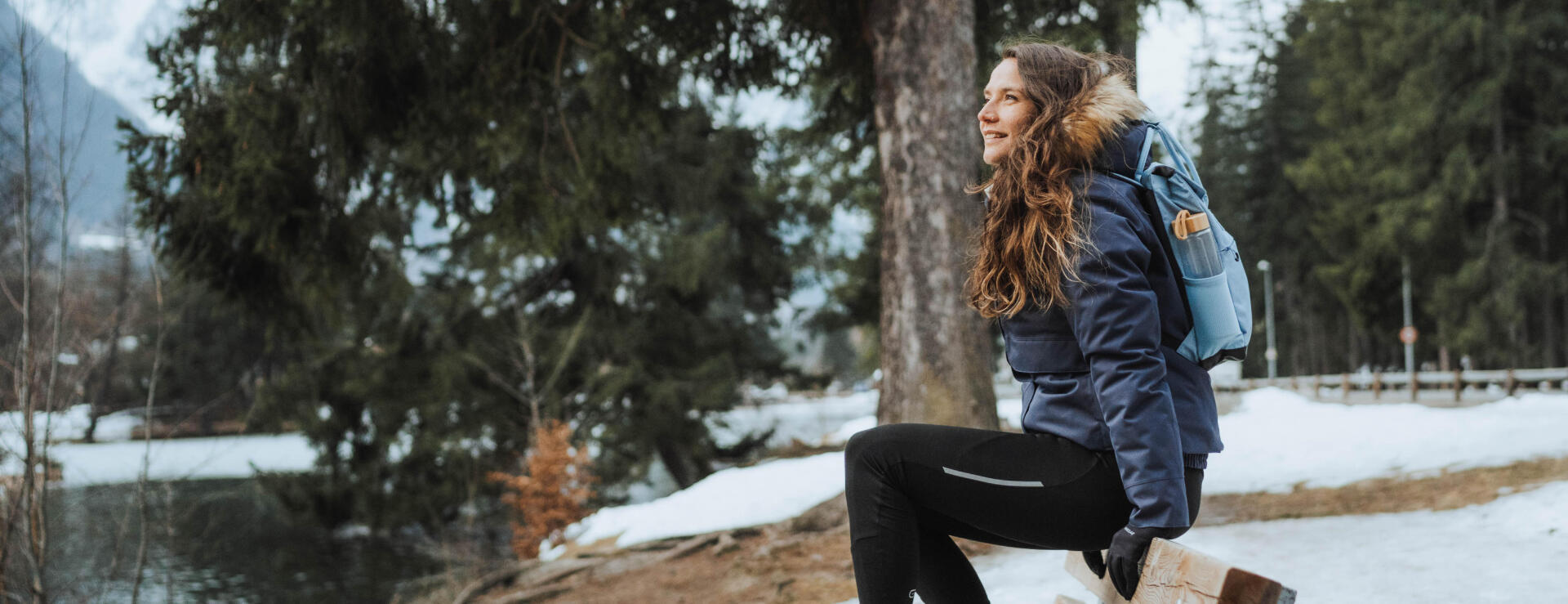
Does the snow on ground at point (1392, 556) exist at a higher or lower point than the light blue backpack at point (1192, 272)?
lower

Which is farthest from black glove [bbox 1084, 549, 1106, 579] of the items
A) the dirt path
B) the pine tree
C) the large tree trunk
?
the pine tree

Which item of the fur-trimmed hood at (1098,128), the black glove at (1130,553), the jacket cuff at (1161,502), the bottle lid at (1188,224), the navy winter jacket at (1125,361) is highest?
the fur-trimmed hood at (1098,128)

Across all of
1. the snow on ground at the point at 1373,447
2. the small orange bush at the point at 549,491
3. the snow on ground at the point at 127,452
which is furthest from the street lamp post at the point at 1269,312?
the snow on ground at the point at 127,452

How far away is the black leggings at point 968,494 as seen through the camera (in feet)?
6.08

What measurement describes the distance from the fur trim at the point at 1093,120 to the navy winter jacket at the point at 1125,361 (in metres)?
0.03

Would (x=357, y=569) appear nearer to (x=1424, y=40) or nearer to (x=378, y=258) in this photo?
(x=378, y=258)

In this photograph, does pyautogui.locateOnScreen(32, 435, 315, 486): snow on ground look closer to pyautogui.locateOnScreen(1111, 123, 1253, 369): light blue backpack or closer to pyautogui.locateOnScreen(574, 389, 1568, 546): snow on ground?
pyautogui.locateOnScreen(574, 389, 1568, 546): snow on ground

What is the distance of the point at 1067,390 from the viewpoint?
190 cm

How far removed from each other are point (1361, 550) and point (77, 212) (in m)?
10.1

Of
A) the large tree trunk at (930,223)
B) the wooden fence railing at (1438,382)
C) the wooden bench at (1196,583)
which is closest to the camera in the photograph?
the wooden bench at (1196,583)

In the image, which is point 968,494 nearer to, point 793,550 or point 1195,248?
point 1195,248

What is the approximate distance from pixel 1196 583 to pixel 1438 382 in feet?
74.4

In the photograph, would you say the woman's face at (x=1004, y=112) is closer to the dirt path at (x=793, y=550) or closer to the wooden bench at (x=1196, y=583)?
the wooden bench at (x=1196, y=583)

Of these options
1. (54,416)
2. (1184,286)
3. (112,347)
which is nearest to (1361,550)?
(1184,286)
